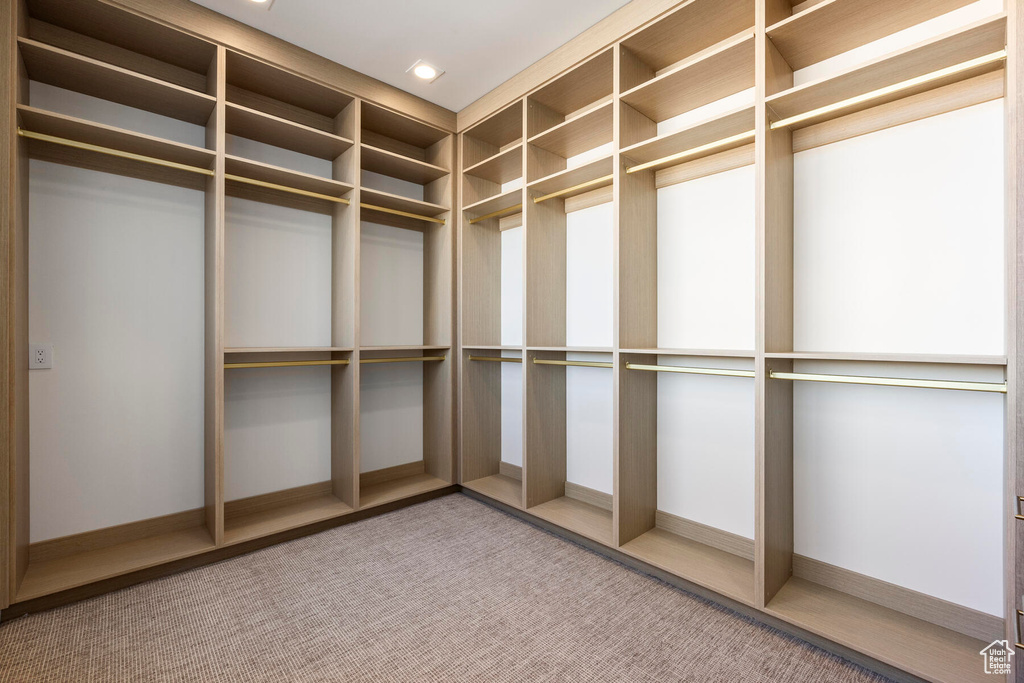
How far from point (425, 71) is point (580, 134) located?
1054mm

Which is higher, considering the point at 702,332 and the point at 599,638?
the point at 702,332

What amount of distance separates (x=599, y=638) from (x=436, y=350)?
233 cm

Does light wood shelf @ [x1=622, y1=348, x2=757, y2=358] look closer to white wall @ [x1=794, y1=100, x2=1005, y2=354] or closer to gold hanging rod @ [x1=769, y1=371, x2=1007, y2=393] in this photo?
gold hanging rod @ [x1=769, y1=371, x2=1007, y2=393]

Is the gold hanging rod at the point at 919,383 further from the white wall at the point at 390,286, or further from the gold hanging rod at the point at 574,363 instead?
the white wall at the point at 390,286

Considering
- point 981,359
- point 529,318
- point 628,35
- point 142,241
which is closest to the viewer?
point 981,359

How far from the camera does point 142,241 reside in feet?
8.30

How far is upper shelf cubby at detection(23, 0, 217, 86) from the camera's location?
2.17 metres

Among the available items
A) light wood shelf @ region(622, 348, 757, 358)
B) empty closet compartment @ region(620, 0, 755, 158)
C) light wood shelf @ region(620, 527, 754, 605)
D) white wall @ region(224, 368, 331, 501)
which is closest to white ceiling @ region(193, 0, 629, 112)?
empty closet compartment @ region(620, 0, 755, 158)

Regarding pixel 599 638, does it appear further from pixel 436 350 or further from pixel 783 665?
pixel 436 350

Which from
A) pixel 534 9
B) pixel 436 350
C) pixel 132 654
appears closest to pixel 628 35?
pixel 534 9

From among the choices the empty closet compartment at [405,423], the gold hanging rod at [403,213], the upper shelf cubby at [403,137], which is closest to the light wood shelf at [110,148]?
the gold hanging rod at [403,213]

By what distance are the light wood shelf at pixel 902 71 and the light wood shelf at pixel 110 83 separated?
281cm

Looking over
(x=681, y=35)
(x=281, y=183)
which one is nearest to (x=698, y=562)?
(x=681, y=35)

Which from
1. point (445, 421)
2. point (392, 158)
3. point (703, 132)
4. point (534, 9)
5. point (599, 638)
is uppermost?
point (534, 9)
